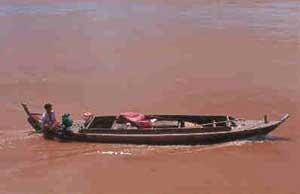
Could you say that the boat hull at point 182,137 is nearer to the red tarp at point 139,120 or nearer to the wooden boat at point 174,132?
the wooden boat at point 174,132

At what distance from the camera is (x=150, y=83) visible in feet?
68.5

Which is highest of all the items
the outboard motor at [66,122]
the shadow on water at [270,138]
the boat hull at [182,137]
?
the outboard motor at [66,122]

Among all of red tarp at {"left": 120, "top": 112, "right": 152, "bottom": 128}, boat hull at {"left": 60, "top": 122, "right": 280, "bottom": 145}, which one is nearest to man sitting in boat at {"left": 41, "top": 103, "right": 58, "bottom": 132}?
boat hull at {"left": 60, "top": 122, "right": 280, "bottom": 145}

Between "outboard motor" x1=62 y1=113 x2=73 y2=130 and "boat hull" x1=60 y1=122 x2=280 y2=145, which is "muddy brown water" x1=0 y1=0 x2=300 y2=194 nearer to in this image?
"boat hull" x1=60 y1=122 x2=280 y2=145

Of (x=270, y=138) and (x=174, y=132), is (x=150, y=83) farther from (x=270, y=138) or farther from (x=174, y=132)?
(x=270, y=138)

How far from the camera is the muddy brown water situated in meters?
14.1

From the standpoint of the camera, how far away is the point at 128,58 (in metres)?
24.0

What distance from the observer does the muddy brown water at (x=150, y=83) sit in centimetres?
1413

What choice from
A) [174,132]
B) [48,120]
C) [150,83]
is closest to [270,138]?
[174,132]

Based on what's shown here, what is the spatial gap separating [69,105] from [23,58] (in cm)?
611

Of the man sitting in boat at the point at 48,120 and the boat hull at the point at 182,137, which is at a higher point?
the man sitting in boat at the point at 48,120

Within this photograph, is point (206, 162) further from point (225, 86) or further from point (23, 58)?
point (23, 58)

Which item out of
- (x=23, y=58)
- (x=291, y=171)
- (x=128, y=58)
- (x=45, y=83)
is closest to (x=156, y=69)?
(x=128, y=58)

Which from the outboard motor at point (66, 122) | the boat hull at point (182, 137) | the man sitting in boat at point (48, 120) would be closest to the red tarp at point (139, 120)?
the boat hull at point (182, 137)
